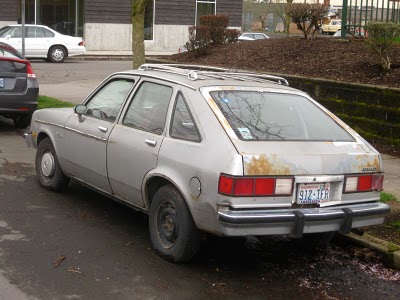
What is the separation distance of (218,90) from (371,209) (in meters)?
1.61

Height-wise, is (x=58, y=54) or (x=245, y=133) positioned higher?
(x=245, y=133)

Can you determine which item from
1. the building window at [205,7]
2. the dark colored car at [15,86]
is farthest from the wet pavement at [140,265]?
the building window at [205,7]

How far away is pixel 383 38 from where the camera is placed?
11.6m

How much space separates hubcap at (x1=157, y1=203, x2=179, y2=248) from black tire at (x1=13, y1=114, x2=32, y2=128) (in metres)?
7.25

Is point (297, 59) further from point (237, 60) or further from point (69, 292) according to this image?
point (69, 292)

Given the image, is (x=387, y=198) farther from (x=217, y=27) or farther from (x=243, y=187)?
(x=217, y=27)

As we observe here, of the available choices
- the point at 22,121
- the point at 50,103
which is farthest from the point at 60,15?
the point at 22,121

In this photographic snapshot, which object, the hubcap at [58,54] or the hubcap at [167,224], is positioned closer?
the hubcap at [167,224]

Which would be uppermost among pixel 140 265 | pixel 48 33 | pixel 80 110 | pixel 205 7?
pixel 205 7

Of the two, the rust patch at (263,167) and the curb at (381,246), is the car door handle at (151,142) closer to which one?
the rust patch at (263,167)

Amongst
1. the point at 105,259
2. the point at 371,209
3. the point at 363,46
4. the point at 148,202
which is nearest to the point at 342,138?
the point at 371,209

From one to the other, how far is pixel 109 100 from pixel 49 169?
4.37 ft

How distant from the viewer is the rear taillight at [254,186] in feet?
17.2

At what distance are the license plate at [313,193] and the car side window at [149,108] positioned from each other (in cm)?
136
